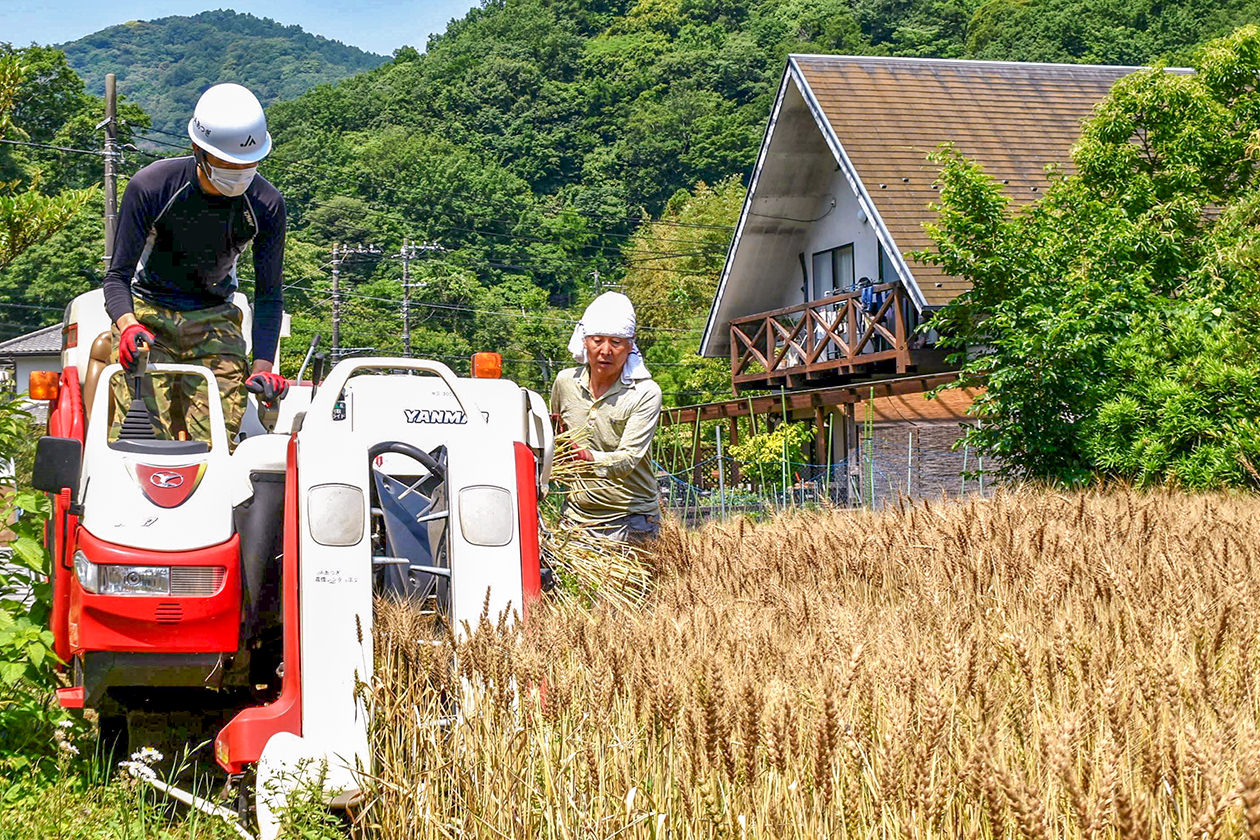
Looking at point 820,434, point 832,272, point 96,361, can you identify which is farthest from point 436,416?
point 832,272

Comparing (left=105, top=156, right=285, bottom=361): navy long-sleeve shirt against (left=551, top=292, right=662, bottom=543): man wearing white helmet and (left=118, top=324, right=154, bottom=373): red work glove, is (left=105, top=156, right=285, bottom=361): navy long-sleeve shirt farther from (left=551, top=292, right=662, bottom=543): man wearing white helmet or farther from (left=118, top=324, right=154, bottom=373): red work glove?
(left=551, top=292, right=662, bottom=543): man wearing white helmet

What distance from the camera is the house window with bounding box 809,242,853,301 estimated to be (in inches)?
1204

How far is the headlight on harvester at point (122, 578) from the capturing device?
4531 mm

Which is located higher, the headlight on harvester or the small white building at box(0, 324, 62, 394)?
the small white building at box(0, 324, 62, 394)

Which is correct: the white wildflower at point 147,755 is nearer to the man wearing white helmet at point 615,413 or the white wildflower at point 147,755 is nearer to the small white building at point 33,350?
the man wearing white helmet at point 615,413

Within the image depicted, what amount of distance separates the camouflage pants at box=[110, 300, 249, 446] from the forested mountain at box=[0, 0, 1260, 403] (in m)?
47.2

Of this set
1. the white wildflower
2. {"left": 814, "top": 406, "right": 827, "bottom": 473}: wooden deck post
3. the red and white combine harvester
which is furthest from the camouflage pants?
{"left": 814, "top": 406, "right": 827, "bottom": 473}: wooden deck post

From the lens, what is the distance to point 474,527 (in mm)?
Result: 4480

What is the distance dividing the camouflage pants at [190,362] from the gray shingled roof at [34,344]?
210 ft

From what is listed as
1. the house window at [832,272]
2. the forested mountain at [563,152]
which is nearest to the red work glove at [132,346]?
the house window at [832,272]

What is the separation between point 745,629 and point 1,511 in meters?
3.46

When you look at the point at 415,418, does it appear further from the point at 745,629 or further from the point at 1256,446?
the point at 1256,446

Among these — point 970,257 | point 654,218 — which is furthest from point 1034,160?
point 654,218

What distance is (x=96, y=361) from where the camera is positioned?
591cm
